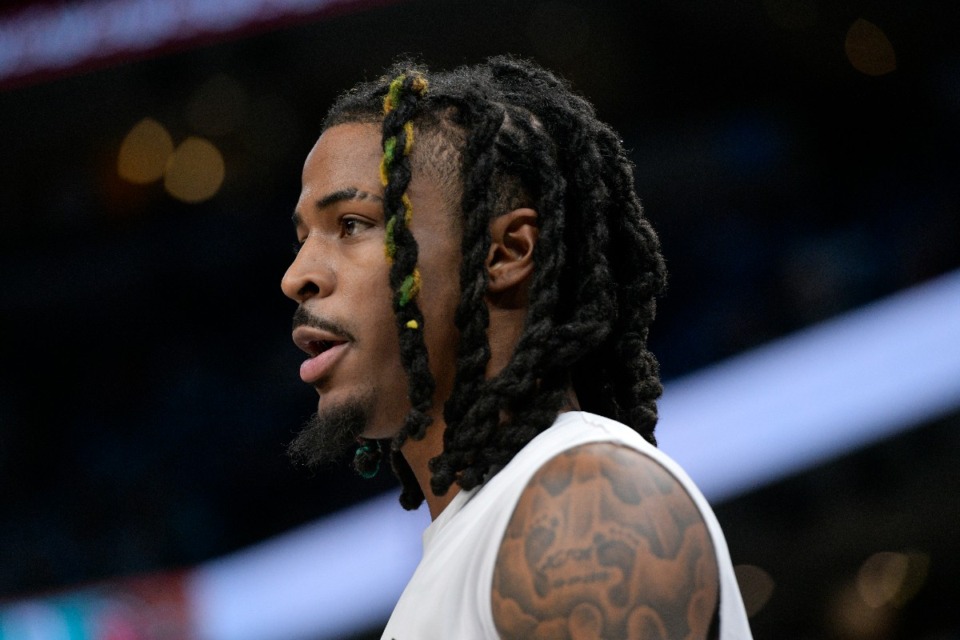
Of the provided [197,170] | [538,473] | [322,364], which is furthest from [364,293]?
[197,170]

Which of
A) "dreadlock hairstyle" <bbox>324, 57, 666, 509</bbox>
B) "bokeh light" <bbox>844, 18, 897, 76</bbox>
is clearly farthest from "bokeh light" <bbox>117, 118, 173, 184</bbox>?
"dreadlock hairstyle" <bbox>324, 57, 666, 509</bbox>

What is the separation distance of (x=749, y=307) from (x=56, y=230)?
4.28m

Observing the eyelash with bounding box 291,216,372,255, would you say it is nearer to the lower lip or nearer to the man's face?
the man's face

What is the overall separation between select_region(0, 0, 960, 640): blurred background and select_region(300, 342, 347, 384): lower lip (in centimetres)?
302

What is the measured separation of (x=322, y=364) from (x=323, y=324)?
2.6 inches

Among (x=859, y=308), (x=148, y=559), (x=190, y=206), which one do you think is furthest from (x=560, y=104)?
(x=190, y=206)

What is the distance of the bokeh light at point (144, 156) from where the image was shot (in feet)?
23.2

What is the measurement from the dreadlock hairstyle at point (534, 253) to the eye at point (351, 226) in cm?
6

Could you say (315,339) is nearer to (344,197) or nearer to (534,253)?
(344,197)

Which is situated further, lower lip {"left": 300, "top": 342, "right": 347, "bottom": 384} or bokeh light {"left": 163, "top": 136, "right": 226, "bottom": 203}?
bokeh light {"left": 163, "top": 136, "right": 226, "bottom": 203}

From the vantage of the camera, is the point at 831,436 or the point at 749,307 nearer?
the point at 831,436

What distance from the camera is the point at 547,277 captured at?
5.80 ft

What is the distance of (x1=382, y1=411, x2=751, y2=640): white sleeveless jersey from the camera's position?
58.4 inches

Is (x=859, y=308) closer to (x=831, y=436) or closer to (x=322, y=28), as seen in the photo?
(x=831, y=436)
